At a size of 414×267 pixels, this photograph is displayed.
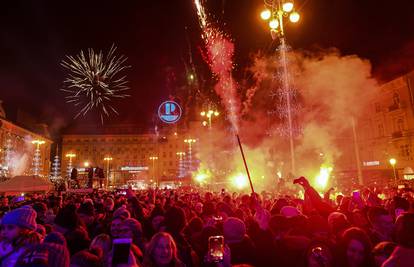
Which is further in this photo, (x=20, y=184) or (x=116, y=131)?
(x=116, y=131)

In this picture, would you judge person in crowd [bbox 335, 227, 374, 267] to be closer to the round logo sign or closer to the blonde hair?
the blonde hair

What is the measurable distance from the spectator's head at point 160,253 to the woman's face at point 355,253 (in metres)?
2.12

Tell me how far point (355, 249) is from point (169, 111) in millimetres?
14248

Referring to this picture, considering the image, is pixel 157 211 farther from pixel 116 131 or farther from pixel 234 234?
pixel 116 131

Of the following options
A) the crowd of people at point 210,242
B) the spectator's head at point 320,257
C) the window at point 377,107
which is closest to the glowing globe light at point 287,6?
the crowd of people at point 210,242

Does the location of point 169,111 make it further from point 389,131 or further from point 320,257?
point 389,131

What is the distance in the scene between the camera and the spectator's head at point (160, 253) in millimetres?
3623

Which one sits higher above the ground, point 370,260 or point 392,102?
point 392,102

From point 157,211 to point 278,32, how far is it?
6.48 meters

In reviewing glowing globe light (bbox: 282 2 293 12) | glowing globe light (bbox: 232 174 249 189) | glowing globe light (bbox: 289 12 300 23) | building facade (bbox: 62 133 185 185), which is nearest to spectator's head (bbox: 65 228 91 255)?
glowing globe light (bbox: 282 2 293 12)

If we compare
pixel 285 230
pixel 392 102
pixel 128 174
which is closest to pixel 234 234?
pixel 285 230

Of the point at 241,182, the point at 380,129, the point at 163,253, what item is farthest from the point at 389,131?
the point at 163,253

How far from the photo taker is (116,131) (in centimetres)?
10738

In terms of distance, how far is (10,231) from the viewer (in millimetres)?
3734
